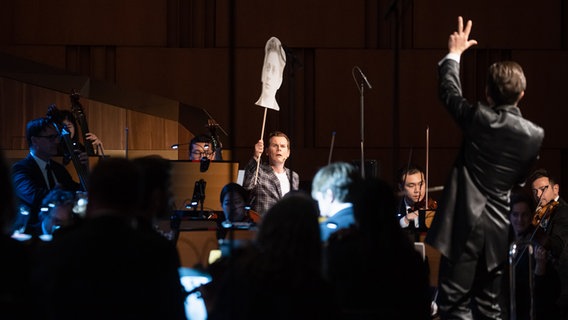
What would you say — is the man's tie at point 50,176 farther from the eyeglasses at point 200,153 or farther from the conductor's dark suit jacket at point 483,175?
the conductor's dark suit jacket at point 483,175

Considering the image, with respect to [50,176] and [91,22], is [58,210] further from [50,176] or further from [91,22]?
[91,22]

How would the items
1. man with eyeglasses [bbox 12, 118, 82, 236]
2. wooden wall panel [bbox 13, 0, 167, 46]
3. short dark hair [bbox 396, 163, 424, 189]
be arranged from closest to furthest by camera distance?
man with eyeglasses [bbox 12, 118, 82, 236] → short dark hair [bbox 396, 163, 424, 189] → wooden wall panel [bbox 13, 0, 167, 46]

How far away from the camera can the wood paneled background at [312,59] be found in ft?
28.2

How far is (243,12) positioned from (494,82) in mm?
5810

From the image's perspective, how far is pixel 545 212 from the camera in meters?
5.70

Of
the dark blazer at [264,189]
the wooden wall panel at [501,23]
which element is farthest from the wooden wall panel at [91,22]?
the dark blazer at [264,189]

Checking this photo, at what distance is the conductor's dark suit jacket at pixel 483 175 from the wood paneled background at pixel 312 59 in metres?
5.45

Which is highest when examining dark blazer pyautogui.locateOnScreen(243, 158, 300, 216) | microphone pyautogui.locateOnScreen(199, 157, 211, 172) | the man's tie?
microphone pyautogui.locateOnScreen(199, 157, 211, 172)

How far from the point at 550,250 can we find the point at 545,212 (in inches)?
36.2

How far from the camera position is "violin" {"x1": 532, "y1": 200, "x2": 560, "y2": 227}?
18.6 ft

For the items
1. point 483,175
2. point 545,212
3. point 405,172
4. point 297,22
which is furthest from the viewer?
point 297,22

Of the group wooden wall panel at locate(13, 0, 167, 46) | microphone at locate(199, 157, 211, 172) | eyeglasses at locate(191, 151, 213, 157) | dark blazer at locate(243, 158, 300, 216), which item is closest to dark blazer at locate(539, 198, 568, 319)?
dark blazer at locate(243, 158, 300, 216)

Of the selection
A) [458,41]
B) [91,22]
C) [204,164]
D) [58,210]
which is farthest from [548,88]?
[58,210]

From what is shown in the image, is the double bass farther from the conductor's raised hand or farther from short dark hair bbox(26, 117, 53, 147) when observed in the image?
the conductor's raised hand
